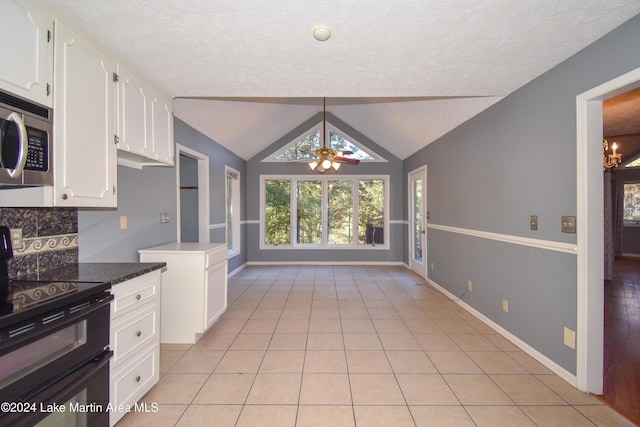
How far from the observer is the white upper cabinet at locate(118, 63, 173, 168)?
2.17 m

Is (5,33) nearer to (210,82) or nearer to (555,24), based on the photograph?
(210,82)

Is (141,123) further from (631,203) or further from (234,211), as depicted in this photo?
(631,203)

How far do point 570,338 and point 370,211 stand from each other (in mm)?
4858

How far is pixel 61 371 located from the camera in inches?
53.7

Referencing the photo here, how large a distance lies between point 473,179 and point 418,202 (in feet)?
7.87

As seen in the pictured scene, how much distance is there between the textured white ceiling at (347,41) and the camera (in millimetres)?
1658

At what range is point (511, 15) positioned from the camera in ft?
5.62

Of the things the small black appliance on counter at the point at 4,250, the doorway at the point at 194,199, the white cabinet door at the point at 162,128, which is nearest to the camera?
the small black appliance on counter at the point at 4,250

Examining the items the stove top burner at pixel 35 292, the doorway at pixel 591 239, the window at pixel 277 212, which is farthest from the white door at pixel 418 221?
the stove top burner at pixel 35 292

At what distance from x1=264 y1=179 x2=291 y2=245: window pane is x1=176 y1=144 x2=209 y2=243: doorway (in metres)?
2.02

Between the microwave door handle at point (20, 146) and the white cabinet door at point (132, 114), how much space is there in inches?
29.2

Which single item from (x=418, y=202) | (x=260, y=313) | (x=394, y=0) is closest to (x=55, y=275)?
(x=260, y=313)

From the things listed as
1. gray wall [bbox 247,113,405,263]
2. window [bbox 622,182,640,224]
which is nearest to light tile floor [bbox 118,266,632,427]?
gray wall [bbox 247,113,405,263]

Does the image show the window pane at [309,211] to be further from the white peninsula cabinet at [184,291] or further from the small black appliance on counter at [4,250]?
the small black appliance on counter at [4,250]
